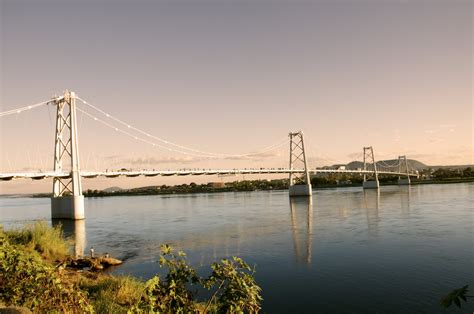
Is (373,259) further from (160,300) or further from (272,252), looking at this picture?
(160,300)

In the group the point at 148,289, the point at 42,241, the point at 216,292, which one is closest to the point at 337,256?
the point at 42,241

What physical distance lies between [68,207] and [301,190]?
53510mm

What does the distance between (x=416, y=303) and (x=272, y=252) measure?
411 inches

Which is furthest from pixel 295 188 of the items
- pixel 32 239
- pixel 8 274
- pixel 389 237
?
pixel 8 274

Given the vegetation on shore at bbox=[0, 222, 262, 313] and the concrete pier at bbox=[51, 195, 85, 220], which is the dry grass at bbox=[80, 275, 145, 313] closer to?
the vegetation on shore at bbox=[0, 222, 262, 313]

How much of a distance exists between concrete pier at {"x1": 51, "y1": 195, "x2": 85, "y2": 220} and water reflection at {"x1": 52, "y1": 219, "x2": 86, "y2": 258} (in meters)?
0.67

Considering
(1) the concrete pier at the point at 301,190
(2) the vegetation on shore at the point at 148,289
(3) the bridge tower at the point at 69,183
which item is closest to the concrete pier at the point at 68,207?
(3) the bridge tower at the point at 69,183

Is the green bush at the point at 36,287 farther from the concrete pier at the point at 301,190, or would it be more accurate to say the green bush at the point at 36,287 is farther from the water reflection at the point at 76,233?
the concrete pier at the point at 301,190

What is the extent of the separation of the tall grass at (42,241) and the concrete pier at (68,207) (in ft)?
87.7

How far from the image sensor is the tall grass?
57.4 ft

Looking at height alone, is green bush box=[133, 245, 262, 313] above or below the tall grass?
above

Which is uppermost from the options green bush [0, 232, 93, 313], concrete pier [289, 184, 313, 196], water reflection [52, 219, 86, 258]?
green bush [0, 232, 93, 313]

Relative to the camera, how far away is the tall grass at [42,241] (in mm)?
17500

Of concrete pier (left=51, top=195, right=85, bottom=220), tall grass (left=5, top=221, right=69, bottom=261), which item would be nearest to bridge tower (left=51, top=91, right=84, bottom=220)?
concrete pier (left=51, top=195, right=85, bottom=220)
